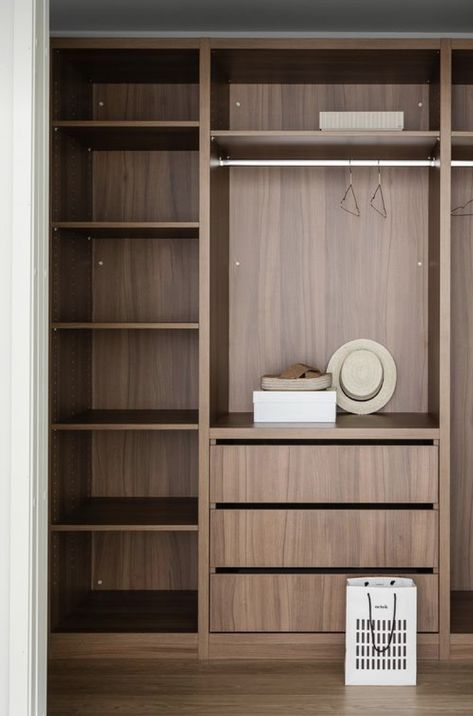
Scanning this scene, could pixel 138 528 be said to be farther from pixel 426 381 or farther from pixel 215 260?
pixel 426 381

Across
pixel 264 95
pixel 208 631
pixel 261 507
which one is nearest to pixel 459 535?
pixel 261 507

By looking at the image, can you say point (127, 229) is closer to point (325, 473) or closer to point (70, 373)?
point (70, 373)

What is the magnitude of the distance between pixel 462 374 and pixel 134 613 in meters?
1.75

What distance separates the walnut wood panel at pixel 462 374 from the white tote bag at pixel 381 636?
2.46ft

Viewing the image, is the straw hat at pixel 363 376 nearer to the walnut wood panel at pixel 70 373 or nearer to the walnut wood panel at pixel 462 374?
the walnut wood panel at pixel 462 374

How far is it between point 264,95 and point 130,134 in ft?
2.20

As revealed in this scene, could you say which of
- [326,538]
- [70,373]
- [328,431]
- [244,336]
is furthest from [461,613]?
[70,373]

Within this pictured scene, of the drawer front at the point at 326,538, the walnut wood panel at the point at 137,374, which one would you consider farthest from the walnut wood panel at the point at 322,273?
the drawer front at the point at 326,538

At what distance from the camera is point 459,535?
12.5 ft

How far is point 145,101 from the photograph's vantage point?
3826 millimetres

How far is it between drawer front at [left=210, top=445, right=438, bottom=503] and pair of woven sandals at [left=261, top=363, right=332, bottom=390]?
26 centimetres

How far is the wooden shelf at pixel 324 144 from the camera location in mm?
3346

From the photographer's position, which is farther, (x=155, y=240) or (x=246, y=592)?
(x=155, y=240)

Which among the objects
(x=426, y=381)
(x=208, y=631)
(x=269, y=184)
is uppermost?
(x=269, y=184)
